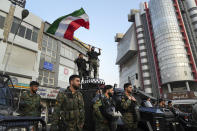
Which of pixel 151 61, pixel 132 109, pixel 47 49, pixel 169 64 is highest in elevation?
pixel 151 61

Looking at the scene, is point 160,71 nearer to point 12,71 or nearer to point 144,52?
point 144,52

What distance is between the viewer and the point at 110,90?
12.2ft

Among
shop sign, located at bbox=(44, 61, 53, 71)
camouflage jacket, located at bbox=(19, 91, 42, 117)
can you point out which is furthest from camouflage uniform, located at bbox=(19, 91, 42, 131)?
shop sign, located at bbox=(44, 61, 53, 71)

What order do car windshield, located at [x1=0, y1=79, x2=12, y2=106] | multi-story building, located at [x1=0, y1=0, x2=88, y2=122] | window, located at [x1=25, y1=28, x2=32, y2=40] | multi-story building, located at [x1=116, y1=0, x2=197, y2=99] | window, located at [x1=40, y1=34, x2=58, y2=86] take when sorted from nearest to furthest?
car windshield, located at [x1=0, y1=79, x2=12, y2=106]
multi-story building, located at [x1=0, y1=0, x2=88, y2=122]
window, located at [x1=25, y1=28, x2=32, y2=40]
window, located at [x1=40, y1=34, x2=58, y2=86]
multi-story building, located at [x1=116, y1=0, x2=197, y2=99]

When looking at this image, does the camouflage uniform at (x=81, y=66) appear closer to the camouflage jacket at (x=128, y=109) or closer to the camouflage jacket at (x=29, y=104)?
the camouflage jacket at (x=29, y=104)

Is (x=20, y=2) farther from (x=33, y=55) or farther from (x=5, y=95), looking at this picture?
(x=5, y=95)

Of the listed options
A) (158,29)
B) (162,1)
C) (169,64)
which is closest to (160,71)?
(169,64)

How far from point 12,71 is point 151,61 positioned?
160 ft

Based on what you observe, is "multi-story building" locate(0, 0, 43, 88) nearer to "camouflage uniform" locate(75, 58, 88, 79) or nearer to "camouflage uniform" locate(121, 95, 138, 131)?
A: "camouflage uniform" locate(75, 58, 88, 79)

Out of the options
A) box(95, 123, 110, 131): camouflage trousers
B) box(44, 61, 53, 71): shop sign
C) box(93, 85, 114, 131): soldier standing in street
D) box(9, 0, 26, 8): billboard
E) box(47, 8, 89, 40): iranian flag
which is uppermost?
box(9, 0, 26, 8): billboard

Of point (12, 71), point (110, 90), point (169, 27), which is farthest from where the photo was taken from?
point (169, 27)

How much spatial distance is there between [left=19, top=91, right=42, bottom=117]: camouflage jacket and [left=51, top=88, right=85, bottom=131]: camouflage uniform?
4.71 feet

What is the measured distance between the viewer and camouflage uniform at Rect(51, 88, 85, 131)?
257 cm

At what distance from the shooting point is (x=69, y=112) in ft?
8.69
